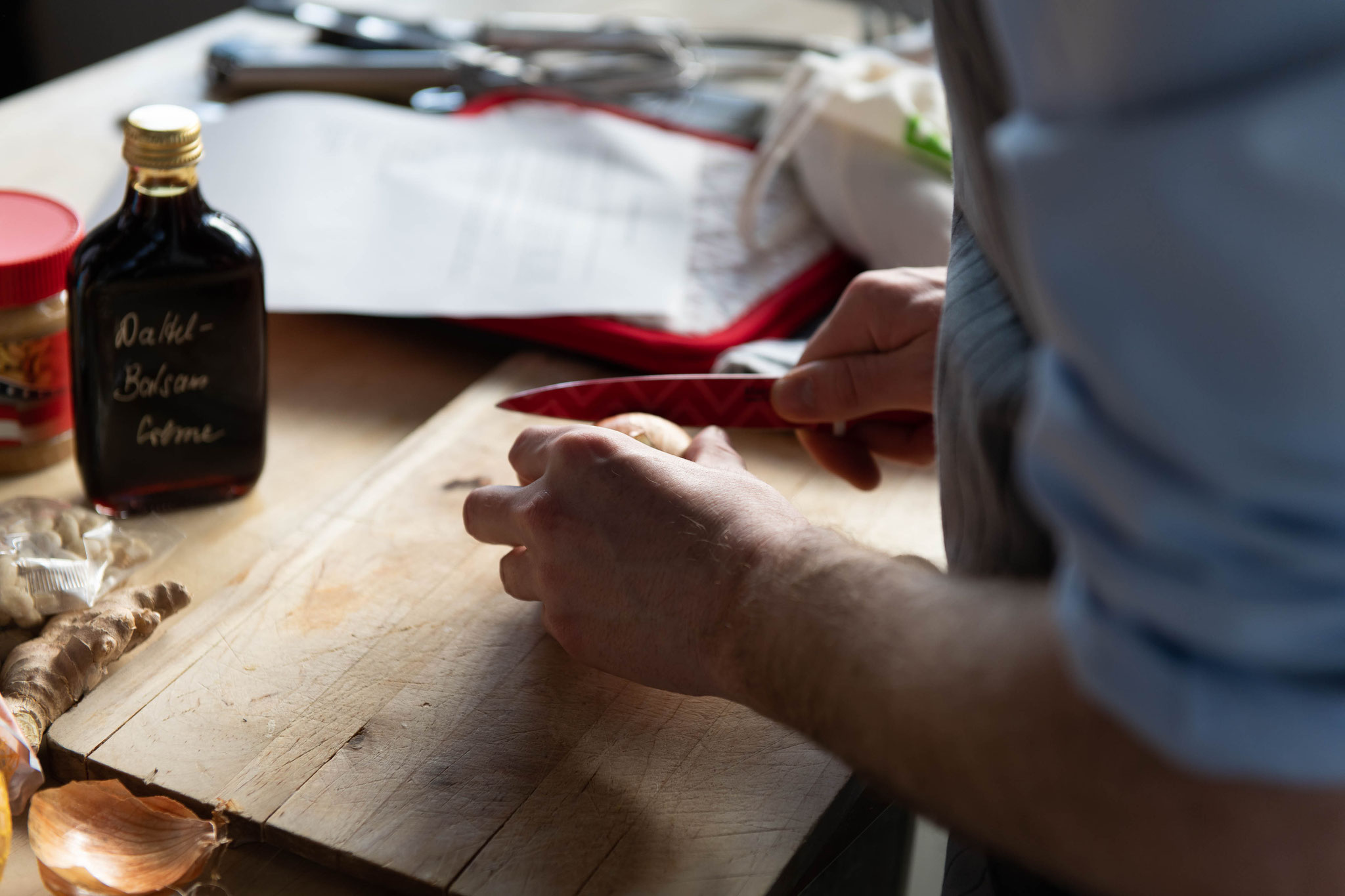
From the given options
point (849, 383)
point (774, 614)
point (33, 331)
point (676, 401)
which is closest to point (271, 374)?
point (33, 331)

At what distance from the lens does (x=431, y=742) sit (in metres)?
0.56

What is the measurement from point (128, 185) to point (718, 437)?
342mm

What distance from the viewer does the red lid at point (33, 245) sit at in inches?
26.1

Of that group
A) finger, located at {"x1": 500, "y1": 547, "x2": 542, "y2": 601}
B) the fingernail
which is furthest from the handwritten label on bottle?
the fingernail

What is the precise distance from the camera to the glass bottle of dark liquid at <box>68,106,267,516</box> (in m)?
0.62

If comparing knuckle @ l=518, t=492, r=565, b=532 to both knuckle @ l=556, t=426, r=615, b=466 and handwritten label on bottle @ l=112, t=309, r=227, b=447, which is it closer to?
knuckle @ l=556, t=426, r=615, b=466

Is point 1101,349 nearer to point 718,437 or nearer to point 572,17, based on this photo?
point 718,437

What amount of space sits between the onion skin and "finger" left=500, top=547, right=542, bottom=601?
91 millimetres

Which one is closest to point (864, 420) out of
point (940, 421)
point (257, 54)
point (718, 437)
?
point (718, 437)

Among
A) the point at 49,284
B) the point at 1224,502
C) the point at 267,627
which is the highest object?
the point at 1224,502

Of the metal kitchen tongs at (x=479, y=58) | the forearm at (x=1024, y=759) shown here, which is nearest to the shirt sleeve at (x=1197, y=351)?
the forearm at (x=1024, y=759)

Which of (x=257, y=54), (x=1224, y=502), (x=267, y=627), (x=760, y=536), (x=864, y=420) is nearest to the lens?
(x=1224, y=502)

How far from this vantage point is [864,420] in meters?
0.76

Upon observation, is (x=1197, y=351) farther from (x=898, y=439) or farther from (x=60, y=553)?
(x=60, y=553)
